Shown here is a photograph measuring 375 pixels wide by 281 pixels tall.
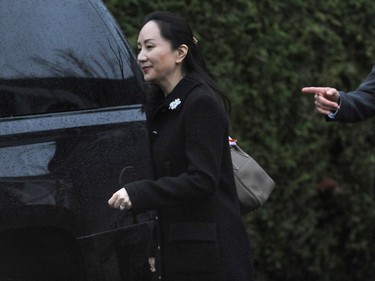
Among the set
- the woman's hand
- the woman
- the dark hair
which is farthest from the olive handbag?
the woman's hand

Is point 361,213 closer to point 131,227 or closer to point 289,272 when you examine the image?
point 289,272

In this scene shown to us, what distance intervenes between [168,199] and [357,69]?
3578 millimetres

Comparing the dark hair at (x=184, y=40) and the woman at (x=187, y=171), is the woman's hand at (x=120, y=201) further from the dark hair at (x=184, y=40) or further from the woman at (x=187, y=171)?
the dark hair at (x=184, y=40)

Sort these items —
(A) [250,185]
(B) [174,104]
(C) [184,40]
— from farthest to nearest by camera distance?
(A) [250,185], (C) [184,40], (B) [174,104]

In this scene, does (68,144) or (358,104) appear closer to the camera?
(68,144)

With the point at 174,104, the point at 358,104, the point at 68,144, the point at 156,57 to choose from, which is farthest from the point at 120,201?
the point at 358,104

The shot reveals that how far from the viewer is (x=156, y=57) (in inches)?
132

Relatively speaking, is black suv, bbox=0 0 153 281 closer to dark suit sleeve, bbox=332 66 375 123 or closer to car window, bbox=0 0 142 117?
car window, bbox=0 0 142 117

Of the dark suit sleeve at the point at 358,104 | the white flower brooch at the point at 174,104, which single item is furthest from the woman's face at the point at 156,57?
the dark suit sleeve at the point at 358,104

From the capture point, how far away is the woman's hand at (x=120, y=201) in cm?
304

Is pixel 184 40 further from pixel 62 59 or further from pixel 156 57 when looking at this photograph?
pixel 62 59

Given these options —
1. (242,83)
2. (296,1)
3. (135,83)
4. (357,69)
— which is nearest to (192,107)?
(135,83)

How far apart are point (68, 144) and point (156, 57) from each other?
1.53ft

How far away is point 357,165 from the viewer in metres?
6.53
